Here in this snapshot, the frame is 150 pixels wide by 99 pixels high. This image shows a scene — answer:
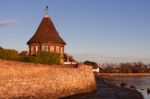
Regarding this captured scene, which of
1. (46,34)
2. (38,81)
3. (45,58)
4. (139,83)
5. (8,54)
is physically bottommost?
(139,83)

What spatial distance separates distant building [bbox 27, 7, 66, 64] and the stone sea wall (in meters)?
15.0

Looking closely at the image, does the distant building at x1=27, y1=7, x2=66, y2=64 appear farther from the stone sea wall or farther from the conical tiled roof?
the stone sea wall

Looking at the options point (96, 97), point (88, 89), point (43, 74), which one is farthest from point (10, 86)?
point (88, 89)

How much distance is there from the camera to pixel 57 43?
55.9 meters

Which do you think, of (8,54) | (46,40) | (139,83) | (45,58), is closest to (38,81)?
(8,54)

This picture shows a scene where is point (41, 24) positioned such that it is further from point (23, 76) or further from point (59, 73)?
point (23, 76)

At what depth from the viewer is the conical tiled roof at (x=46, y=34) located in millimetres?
56000

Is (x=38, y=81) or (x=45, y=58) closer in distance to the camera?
(x=38, y=81)

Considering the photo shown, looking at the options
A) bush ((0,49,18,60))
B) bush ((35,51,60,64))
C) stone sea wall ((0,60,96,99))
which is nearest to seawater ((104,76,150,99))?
stone sea wall ((0,60,96,99))

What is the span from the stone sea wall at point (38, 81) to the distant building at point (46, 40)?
15.0 m

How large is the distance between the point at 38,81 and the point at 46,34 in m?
25.2

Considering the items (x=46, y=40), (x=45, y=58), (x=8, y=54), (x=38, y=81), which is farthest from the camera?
(x=46, y=40)

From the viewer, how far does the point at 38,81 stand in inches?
1262

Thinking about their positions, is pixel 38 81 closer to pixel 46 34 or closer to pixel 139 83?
pixel 46 34
